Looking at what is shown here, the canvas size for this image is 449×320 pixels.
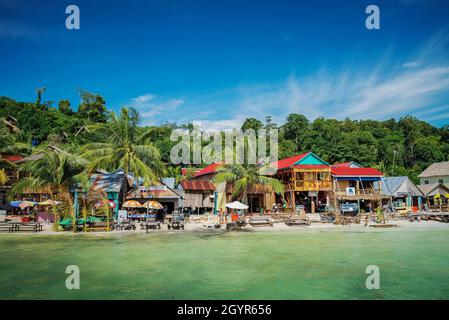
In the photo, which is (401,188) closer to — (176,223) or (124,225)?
(176,223)

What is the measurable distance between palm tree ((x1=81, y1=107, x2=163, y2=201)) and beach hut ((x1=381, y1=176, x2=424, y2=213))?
26673 mm

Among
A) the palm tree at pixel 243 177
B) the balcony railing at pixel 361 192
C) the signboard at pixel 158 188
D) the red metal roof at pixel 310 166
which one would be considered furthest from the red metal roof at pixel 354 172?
the signboard at pixel 158 188

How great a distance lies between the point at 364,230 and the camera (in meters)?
22.5

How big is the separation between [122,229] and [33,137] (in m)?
31.5

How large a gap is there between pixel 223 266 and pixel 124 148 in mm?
14830

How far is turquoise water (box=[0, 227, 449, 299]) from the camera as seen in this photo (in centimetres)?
903

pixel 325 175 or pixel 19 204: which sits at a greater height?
pixel 325 175

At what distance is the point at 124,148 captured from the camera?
79.2 feet

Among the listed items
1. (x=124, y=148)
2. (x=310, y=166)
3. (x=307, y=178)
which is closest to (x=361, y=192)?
(x=307, y=178)

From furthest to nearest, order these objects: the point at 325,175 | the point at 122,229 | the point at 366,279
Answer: the point at 325,175 < the point at 122,229 < the point at 366,279

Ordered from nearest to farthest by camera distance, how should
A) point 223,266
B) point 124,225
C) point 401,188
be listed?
point 223,266 → point 124,225 → point 401,188

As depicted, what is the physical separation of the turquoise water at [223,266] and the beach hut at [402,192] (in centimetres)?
1961
